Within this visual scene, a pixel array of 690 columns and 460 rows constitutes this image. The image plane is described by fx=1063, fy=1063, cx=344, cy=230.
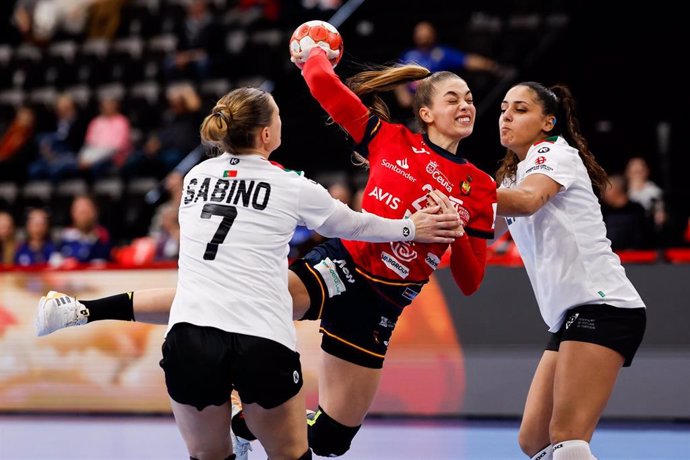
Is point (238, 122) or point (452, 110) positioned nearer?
point (238, 122)

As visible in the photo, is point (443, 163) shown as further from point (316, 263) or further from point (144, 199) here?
point (144, 199)

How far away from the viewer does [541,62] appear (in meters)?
11.2

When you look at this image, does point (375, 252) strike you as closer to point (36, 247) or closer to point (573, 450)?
point (573, 450)

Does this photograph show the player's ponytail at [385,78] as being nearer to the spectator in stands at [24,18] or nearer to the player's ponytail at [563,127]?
the player's ponytail at [563,127]

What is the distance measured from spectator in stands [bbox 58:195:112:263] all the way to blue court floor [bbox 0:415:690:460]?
177 cm

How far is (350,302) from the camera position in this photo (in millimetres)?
5023

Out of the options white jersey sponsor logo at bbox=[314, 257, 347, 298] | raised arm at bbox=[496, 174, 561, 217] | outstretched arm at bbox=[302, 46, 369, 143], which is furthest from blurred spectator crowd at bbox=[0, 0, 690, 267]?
raised arm at bbox=[496, 174, 561, 217]

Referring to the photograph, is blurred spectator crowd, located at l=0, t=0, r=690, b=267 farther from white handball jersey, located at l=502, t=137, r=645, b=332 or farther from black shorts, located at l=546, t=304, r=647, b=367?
black shorts, located at l=546, t=304, r=647, b=367

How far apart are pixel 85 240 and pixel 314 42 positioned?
18.9ft

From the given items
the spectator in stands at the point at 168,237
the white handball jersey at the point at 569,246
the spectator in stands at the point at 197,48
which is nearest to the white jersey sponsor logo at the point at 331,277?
the white handball jersey at the point at 569,246

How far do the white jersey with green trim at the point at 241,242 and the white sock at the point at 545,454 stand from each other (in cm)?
146

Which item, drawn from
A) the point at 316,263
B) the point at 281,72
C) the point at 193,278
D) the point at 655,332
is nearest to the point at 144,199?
the point at 281,72

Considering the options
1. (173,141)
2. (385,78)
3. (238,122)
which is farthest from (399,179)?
(173,141)

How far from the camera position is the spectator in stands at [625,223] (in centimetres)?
826
